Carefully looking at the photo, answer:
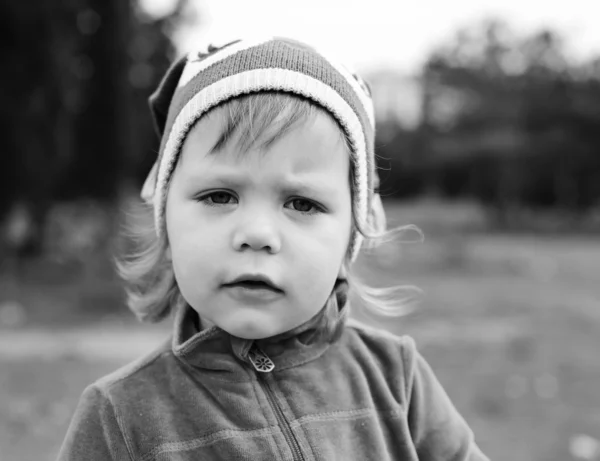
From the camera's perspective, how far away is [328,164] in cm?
139

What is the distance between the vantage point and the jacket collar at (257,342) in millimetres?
1442

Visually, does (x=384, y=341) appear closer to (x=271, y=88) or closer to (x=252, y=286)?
(x=252, y=286)

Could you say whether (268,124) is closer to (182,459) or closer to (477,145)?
(182,459)

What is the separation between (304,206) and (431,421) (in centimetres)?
58

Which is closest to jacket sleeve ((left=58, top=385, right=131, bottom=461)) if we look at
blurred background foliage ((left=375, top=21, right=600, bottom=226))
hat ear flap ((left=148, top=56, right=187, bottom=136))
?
hat ear flap ((left=148, top=56, right=187, bottom=136))

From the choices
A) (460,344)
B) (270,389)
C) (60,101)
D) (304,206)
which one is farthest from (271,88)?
(60,101)

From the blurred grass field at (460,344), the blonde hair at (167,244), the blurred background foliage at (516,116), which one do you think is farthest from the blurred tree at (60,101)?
the blurred background foliage at (516,116)

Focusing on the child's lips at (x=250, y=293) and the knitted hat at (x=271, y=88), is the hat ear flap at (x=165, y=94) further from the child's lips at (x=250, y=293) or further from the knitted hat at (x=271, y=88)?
the child's lips at (x=250, y=293)

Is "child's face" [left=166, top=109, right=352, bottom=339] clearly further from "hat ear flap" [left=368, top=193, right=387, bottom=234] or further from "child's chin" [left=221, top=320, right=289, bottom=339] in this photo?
"hat ear flap" [left=368, top=193, right=387, bottom=234]

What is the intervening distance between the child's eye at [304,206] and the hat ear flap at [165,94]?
1.57 feet

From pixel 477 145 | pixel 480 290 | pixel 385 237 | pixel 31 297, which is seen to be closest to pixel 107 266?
pixel 31 297

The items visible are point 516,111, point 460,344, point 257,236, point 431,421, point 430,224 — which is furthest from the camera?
point 430,224

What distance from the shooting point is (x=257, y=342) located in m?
1.49

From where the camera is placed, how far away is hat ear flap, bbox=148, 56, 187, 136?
5.35 ft
